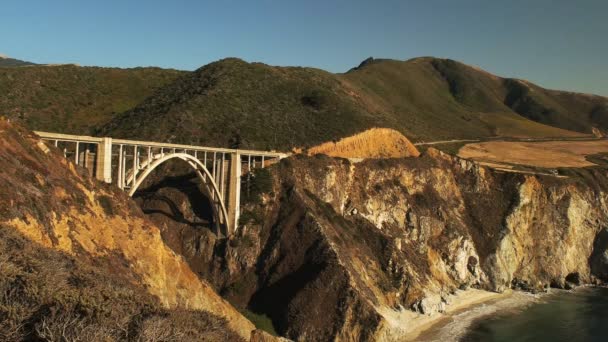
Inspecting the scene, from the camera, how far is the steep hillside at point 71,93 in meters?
82.0

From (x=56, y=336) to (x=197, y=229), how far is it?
1584 inches

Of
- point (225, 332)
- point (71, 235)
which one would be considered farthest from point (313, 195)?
point (225, 332)

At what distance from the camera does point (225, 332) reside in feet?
57.4

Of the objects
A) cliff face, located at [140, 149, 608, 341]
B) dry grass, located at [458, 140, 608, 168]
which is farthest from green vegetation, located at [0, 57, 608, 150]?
cliff face, located at [140, 149, 608, 341]

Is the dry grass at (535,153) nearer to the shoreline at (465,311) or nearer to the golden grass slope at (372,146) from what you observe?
the golden grass slope at (372,146)

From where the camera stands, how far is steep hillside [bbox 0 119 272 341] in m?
12.8

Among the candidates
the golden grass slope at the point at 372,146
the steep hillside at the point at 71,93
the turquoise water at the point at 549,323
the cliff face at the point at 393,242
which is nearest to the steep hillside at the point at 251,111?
the golden grass slope at the point at 372,146

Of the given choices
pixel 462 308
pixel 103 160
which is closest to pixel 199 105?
pixel 103 160

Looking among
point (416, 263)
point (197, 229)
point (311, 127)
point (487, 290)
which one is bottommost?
point (487, 290)

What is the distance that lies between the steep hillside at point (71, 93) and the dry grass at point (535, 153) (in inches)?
2508

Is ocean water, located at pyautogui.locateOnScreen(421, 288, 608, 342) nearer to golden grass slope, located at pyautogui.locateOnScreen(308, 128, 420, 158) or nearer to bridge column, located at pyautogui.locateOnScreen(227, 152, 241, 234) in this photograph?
bridge column, located at pyautogui.locateOnScreen(227, 152, 241, 234)

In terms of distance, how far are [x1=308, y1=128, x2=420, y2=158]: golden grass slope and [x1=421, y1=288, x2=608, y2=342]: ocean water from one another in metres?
25.0

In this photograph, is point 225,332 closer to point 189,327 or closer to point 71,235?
point 189,327

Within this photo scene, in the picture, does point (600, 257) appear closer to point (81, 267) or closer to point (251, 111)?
point (251, 111)
